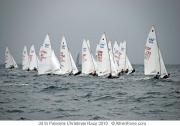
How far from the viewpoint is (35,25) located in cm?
1001

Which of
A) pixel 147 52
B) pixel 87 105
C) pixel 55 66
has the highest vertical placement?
pixel 147 52

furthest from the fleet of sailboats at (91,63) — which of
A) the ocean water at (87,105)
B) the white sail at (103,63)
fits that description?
the ocean water at (87,105)

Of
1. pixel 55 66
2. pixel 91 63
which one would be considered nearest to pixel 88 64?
pixel 91 63

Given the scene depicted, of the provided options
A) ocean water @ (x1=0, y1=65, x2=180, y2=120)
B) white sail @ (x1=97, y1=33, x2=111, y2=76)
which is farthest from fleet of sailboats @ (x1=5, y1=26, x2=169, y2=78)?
ocean water @ (x1=0, y1=65, x2=180, y2=120)

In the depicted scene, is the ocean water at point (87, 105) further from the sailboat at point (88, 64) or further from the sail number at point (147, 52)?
the sailboat at point (88, 64)

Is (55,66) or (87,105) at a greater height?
(55,66)

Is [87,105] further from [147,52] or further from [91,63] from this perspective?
[91,63]

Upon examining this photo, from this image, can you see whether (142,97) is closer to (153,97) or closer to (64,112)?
(153,97)

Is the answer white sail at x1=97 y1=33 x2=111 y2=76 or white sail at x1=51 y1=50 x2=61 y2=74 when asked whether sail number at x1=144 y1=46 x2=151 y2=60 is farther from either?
white sail at x1=51 y1=50 x2=61 y2=74

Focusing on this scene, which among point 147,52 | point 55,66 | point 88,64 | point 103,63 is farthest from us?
point 88,64

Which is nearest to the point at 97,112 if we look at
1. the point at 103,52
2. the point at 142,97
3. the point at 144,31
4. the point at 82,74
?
the point at 142,97

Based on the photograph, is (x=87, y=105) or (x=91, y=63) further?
(x=91, y=63)

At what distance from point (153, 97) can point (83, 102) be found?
1.79m

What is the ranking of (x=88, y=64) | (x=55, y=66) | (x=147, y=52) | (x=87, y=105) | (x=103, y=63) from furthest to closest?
(x=88, y=64), (x=55, y=66), (x=103, y=63), (x=147, y=52), (x=87, y=105)
